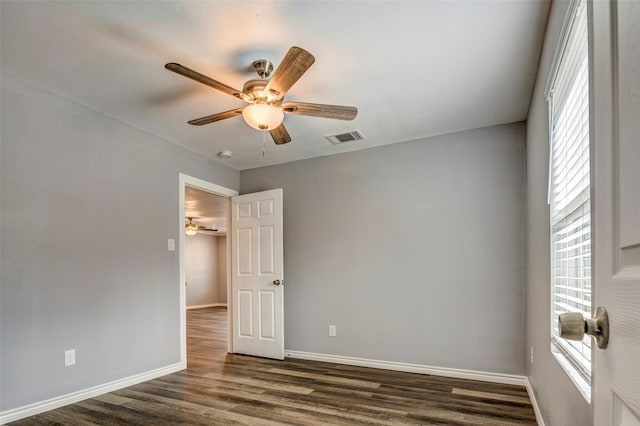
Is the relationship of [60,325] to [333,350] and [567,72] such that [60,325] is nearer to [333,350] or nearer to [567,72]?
[333,350]

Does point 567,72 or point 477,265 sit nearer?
point 567,72

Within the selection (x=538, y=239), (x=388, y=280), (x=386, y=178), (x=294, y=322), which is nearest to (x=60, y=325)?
(x=294, y=322)

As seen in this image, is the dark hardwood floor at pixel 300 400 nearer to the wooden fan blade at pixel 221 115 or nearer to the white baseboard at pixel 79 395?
the white baseboard at pixel 79 395

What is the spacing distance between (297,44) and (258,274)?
3147 mm

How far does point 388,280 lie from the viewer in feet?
14.2

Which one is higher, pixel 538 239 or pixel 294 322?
pixel 538 239

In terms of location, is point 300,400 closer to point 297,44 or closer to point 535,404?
point 535,404

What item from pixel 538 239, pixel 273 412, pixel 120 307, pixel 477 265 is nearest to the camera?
pixel 538 239

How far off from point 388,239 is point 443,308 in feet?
3.04

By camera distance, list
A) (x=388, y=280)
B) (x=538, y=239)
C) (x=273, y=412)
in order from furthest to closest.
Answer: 1. (x=388, y=280)
2. (x=273, y=412)
3. (x=538, y=239)

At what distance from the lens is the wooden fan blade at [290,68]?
216 centimetres

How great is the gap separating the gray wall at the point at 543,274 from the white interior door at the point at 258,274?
2.75 m

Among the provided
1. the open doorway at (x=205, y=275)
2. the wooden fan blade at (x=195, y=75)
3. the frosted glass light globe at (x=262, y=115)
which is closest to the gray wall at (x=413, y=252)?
the open doorway at (x=205, y=275)

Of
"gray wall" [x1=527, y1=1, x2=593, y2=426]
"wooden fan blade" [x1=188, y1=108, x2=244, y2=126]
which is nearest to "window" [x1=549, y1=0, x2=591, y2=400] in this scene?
"gray wall" [x1=527, y1=1, x2=593, y2=426]
